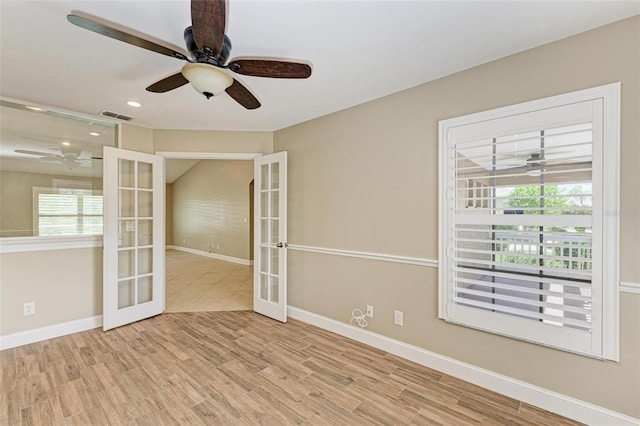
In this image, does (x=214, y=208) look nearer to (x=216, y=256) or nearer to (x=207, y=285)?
(x=216, y=256)

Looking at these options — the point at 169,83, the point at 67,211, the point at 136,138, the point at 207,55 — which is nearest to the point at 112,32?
the point at 207,55

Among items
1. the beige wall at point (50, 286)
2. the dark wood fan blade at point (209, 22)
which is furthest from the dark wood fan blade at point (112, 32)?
the beige wall at point (50, 286)

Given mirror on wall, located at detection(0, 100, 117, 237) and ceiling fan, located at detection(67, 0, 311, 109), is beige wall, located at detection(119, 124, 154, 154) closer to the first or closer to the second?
mirror on wall, located at detection(0, 100, 117, 237)

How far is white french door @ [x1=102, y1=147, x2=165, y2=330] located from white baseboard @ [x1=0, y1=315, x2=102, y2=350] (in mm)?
247

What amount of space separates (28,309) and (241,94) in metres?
3.16

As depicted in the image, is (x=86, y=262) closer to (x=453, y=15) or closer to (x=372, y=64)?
(x=372, y=64)

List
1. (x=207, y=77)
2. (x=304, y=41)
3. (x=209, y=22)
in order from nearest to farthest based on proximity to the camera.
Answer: (x=209, y=22)
(x=207, y=77)
(x=304, y=41)

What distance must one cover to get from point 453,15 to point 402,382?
2585 millimetres

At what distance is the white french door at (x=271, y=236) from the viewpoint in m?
3.36

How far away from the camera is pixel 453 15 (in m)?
1.56

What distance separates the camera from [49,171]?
2912mm

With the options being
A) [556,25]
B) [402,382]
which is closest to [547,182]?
[556,25]

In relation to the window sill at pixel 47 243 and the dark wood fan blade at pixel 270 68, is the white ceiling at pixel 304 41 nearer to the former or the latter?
the dark wood fan blade at pixel 270 68

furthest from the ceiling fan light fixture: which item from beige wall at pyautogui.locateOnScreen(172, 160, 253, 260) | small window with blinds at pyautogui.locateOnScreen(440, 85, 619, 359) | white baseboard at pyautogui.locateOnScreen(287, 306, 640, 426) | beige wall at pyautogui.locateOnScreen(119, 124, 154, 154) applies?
beige wall at pyautogui.locateOnScreen(172, 160, 253, 260)
